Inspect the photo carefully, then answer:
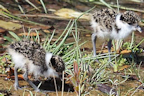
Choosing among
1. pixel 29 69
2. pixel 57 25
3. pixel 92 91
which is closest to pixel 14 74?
pixel 29 69

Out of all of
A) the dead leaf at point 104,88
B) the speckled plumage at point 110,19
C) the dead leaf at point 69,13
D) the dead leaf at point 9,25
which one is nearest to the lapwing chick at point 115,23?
the speckled plumage at point 110,19

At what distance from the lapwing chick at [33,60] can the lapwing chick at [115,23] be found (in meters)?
1.07

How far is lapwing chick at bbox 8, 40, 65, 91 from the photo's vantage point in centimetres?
378

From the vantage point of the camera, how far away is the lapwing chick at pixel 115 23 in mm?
4637

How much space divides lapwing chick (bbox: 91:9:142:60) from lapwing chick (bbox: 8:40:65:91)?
1.07 m

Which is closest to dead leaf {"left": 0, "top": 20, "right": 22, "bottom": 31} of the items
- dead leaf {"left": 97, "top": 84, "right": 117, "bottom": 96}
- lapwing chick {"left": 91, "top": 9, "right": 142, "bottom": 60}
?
lapwing chick {"left": 91, "top": 9, "right": 142, "bottom": 60}

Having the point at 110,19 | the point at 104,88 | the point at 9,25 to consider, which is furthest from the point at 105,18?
the point at 9,25

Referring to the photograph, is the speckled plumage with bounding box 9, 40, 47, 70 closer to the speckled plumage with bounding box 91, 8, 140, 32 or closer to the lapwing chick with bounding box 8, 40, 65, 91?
the lapwing chick with bounding box 8, 40, 65, 91

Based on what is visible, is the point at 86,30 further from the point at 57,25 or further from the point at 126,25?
the point at 126,25

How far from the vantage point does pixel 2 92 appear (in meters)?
3.69

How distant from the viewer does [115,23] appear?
4.70 metres

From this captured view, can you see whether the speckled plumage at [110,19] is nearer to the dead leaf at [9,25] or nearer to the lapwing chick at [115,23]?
the lapwing chick at [115,23]

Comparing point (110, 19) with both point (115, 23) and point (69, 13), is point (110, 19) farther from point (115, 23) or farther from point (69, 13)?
point (69, 13)

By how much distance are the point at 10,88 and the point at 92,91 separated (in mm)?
901
